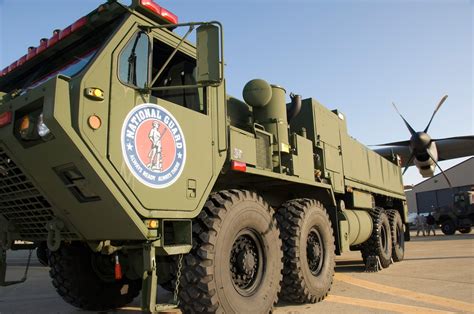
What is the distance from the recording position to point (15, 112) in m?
3.48

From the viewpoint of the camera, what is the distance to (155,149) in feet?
12.3

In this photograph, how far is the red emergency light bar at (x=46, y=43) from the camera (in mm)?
4039

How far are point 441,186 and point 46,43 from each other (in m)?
54.2

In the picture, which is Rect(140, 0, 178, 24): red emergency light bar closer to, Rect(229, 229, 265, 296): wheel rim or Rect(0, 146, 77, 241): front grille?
Rect(0, 146, 77, 241): front grille

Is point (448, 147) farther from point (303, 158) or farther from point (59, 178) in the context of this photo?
point (59, 178)

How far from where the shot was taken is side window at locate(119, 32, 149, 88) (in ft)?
12.0

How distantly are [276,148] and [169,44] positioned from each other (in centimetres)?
207

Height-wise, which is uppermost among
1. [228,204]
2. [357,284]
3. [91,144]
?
[91,144]

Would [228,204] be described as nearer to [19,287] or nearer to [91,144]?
[91,144]

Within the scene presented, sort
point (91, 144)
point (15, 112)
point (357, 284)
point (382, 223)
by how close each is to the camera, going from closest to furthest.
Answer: point (91, 144) < point (15, 112) < point (357, 284) < point (382, 223)

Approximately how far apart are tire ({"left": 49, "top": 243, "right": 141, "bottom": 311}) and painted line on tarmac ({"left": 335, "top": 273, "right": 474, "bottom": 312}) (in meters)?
4.11

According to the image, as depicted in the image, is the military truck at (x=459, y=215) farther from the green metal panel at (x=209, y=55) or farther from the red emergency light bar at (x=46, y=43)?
the red emergency light bar at (x=46, y=43)

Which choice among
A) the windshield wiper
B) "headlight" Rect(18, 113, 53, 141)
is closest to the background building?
the windshield wiper

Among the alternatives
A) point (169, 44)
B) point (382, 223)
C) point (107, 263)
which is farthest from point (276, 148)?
point (382, 223)
